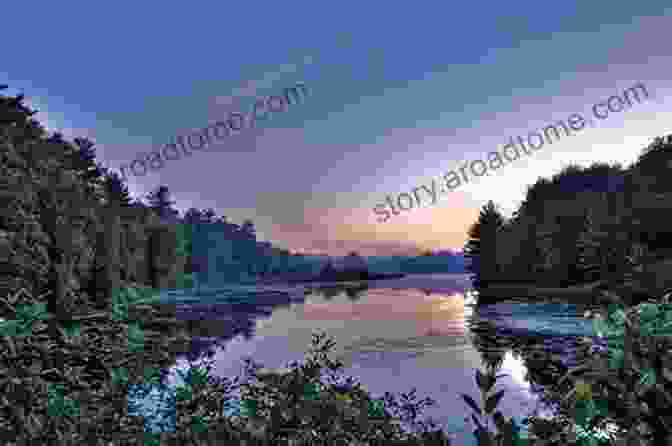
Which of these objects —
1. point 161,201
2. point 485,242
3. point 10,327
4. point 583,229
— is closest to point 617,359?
point 10,327

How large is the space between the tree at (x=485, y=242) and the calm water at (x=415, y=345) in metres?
36.1

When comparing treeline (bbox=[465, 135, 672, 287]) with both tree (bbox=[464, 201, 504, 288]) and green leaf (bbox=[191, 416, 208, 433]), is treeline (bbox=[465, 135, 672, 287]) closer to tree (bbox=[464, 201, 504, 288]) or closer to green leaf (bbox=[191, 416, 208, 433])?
tree (bbox=[464, 201, 504, 288])

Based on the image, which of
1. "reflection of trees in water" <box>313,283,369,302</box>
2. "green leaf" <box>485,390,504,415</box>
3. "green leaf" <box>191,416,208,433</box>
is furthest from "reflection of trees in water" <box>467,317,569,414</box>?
"reflection of trees in water" <box>313,283,369,302</box>

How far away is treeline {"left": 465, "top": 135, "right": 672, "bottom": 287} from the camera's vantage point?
37000 millimetres

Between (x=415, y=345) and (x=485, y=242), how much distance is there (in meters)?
56.7

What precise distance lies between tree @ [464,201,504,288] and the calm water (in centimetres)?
3613

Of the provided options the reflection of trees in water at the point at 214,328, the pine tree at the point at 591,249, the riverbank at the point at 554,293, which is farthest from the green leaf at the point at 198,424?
the pine tree at the point at 591,249

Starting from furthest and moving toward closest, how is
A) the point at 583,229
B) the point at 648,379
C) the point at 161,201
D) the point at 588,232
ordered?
the point at 161,201
the point at 583,229
the point at 588,232
the point at 648,379

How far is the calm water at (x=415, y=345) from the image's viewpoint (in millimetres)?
13003

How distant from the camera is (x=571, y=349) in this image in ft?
61.7

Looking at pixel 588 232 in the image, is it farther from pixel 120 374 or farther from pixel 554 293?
pixel 120 374

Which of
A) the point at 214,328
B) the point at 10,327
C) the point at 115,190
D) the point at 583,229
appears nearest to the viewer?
the point at 10,327

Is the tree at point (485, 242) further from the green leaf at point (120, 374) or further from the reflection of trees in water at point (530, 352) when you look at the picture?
the green leaf at point (120, 374)

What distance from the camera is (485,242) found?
73875mm
